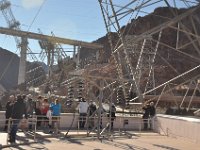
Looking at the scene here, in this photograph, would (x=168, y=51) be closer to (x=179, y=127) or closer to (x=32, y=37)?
(x=32, y=37)

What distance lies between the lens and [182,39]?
243 ft

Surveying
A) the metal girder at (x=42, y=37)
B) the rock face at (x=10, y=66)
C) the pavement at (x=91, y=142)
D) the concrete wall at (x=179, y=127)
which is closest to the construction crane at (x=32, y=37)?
the metal girder at (x=42, y=37)

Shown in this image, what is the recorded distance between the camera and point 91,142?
14594mm

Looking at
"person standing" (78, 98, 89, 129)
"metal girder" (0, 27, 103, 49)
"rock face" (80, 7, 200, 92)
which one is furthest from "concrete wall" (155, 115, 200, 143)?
"metal girder" (0, 27, 103, 49)

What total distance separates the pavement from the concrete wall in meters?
0.27

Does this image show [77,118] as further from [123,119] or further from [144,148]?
[144,148]

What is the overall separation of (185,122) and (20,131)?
23.9ft

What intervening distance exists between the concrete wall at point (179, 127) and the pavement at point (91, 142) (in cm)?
27

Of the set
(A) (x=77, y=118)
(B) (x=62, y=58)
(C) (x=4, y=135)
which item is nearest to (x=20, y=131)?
(C) (x=4, y=135)

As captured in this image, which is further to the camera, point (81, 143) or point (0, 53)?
point (0, 53)

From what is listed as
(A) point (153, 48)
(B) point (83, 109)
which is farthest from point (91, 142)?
(A) point (153, 48)

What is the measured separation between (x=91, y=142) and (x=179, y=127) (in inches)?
189

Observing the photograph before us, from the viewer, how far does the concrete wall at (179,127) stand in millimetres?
15995

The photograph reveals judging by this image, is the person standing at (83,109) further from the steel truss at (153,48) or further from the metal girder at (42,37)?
the metal girder at (42,37)
